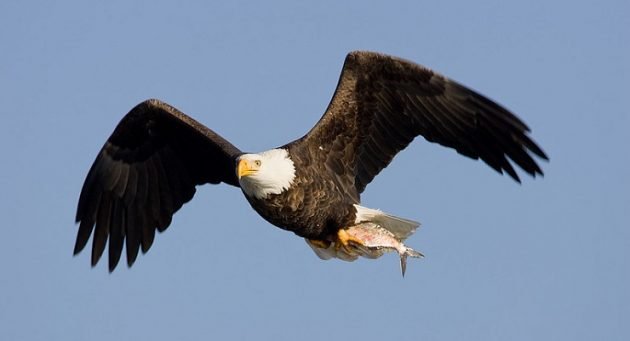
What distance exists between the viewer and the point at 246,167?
1056cm

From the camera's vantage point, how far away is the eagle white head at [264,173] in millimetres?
10578

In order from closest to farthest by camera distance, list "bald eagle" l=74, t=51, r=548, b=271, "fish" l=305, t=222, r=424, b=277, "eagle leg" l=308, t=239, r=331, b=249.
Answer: "bald eagle" l=74, t=51, r=548, b=271 → "fish" l=305, t=222, r=424, b=277 → "eagle leg" l=308, t=239, r=331, b=249

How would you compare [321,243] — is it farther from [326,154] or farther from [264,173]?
[264,173]

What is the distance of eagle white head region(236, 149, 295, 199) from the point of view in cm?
1058

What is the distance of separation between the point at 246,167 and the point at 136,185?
6.87 ft

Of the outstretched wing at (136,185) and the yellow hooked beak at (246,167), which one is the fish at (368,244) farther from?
the outstretched wing at (136,185)

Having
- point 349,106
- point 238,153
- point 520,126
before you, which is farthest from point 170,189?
point 520,126

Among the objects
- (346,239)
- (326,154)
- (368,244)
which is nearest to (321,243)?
(346,239)

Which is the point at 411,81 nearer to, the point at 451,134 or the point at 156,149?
the point at 451,134

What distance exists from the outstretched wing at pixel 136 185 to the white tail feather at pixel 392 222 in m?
1.41

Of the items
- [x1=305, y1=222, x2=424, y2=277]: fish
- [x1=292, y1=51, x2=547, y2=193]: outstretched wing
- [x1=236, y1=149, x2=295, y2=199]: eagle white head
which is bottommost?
[x1=305, y1=222, x2=424, y2=277]: fish

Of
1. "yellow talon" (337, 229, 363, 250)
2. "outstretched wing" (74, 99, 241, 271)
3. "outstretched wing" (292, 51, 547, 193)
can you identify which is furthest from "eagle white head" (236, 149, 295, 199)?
"outstretched wing" (74, 99, 241, 271)

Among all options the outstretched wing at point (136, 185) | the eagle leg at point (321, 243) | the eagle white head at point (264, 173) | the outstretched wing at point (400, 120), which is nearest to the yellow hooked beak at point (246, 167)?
the eagle white head at point (264, 173)

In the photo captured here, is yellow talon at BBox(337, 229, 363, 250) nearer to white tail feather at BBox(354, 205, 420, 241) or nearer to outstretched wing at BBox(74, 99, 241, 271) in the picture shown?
white tail feather at BBox(354, 205, 420, 241)
